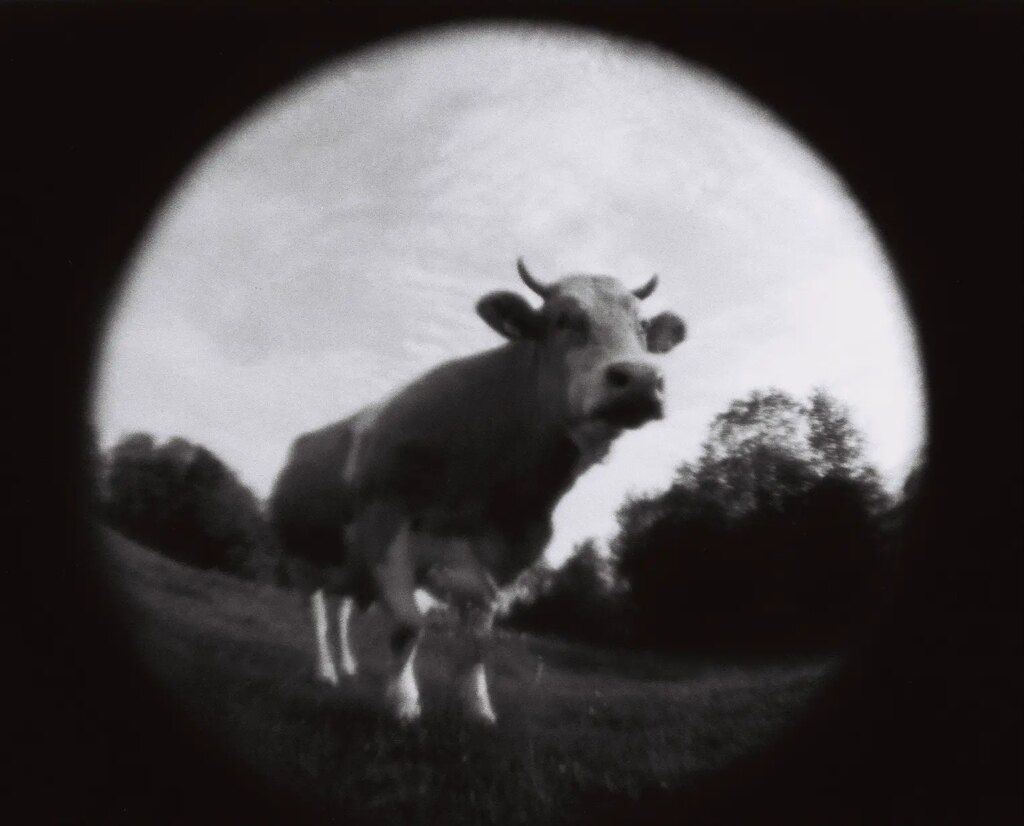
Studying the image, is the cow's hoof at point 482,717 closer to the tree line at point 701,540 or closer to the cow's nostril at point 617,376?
the tree line at point 701,540

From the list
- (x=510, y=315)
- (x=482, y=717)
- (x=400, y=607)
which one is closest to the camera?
(x=482, y=717)

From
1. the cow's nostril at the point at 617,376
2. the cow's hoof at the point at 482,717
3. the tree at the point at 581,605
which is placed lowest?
the cow's hoof at the point at 482,717

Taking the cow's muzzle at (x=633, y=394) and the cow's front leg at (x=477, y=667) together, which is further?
the cow's front leg at (x=477, y=667)

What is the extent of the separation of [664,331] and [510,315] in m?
0.86

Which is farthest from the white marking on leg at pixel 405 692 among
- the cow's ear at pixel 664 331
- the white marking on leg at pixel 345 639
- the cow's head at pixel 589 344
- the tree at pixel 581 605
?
the cow's ear at pixel 664 331

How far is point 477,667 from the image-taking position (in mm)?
3412

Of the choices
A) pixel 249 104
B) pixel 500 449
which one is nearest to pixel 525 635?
pixel 500 449

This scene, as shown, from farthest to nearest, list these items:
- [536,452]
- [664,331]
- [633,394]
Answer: [664,331], [536,452], [633,394]

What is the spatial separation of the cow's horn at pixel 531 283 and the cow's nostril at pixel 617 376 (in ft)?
2.13

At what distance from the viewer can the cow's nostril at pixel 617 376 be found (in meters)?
3.00

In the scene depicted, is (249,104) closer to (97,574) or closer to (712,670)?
(97,574)

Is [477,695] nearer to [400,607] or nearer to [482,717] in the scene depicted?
[482,717]

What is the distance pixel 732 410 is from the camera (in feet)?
12.0

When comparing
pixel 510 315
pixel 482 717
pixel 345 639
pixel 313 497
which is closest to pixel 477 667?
pixel 482 717
